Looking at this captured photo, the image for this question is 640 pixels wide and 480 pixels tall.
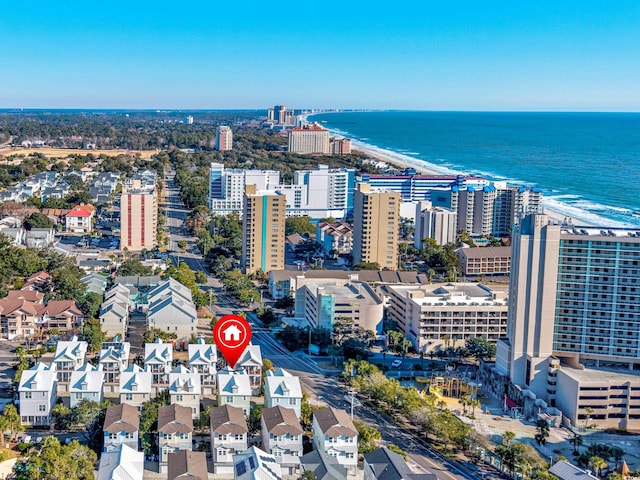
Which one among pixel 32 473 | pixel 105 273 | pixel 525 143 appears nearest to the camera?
pixel 32 473

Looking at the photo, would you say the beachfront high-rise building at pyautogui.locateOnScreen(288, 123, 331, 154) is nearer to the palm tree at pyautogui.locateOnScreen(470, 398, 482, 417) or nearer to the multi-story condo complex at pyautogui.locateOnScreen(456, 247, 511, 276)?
the multi-story condo complex at pyautogui.locateOnScreen(456, 247, 511, 276)

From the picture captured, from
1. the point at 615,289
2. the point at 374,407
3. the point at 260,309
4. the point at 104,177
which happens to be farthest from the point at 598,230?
the point at 104,177

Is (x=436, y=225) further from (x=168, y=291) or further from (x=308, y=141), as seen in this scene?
(x=308, y=141)

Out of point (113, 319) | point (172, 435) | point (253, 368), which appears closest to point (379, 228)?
point (113, 319)

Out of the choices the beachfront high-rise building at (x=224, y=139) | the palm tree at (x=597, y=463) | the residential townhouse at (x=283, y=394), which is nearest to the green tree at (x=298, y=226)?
the residential townhouse at (x=283, y=394)

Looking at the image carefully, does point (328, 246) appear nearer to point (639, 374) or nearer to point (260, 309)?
point (260, 309)

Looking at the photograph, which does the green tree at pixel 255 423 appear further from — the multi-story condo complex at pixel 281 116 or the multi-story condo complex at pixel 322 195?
the multi-story condo complex at pixel 281 116

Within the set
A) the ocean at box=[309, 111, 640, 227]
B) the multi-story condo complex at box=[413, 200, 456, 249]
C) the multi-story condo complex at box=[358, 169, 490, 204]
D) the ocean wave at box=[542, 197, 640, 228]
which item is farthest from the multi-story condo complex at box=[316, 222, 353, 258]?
the ocean at box=[309, 111, 640, 227]
